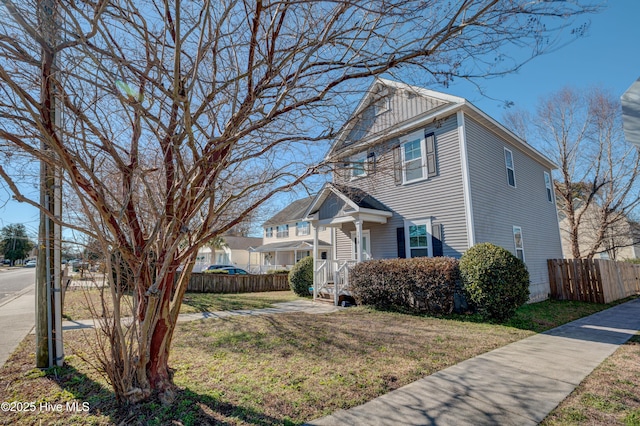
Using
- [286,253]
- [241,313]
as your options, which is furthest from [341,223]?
[286,253]

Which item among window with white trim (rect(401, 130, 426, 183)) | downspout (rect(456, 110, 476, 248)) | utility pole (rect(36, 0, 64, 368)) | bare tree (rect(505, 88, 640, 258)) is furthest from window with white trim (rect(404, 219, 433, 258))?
bare tree (rect(505, 88, 640, 258))

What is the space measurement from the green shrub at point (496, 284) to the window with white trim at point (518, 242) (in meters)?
4.15

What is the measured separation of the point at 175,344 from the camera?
19.2 ft

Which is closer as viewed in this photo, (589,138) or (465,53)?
(465,53)

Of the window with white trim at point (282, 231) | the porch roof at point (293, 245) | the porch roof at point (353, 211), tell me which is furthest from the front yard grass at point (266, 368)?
the window with white trim at point (282, 231)

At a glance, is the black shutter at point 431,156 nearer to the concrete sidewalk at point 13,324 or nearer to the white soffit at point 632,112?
the white soffit at point 632,112

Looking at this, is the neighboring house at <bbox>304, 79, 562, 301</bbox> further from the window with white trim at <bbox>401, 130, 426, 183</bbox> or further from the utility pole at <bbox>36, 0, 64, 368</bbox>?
the utility pole at <bbox>36, 0, 64, 368</bbox>

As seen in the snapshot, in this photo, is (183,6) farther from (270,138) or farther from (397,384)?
(397,384)

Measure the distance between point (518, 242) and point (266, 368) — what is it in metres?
11.3

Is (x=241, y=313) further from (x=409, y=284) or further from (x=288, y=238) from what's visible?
(x=288, y=238)

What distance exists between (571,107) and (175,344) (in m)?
22.4

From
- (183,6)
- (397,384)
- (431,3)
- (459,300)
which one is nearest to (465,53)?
(431,3)

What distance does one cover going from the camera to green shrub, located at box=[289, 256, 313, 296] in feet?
47.2

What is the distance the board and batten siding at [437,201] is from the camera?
1027 centimetres
